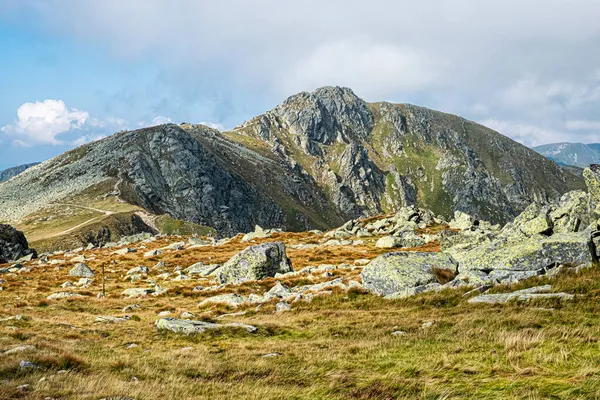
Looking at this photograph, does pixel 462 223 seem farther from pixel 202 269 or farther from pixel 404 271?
pixel 404 271

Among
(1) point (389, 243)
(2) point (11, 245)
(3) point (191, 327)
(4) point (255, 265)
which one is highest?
(2) point (11, 245)

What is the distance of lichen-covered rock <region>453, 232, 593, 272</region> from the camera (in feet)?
70.1

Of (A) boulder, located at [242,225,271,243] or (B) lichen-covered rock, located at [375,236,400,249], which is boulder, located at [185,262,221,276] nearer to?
(B) lichen-covered rock, located at [375,236,400,249]

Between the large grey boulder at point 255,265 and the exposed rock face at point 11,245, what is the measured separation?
242ft

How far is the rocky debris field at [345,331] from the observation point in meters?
9.41

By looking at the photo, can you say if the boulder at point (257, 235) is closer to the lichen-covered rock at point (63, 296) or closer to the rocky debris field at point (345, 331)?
the rocky debris field at point (345, 331)

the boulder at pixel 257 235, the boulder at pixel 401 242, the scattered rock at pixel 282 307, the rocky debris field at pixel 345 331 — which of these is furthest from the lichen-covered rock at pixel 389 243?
the scattered rock at pixel 282 307

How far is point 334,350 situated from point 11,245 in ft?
335

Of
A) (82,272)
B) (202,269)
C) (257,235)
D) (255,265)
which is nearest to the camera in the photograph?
(255,265)

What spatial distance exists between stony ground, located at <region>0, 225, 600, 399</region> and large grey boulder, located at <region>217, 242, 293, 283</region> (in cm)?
1055

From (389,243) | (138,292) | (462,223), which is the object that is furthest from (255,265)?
(462,223)

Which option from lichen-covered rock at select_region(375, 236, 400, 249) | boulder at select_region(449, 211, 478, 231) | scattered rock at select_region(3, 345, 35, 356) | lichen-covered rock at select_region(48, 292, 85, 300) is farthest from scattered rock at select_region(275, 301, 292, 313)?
boulder at select_region(449, 211, 478, 231)

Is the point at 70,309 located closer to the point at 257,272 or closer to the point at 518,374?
the point at 257,272

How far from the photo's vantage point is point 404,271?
24.0m
